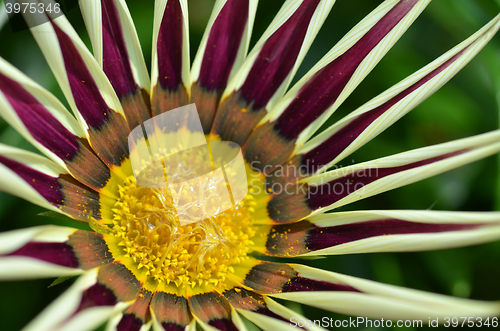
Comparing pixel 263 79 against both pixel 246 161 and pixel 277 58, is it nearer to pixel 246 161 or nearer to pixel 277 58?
pixel 277 58

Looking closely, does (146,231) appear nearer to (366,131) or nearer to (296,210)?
(296,210)

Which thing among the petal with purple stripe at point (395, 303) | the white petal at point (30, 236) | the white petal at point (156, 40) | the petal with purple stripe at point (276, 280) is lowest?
the petal with purple stripe at point (395, 303)

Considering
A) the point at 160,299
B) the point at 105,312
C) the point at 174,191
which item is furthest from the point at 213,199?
the point at 105,312

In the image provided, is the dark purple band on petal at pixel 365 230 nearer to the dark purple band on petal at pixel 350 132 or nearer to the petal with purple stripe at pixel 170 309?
the dark purple band on petal at pixel 350 132

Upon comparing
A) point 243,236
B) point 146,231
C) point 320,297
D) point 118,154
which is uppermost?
point 118,154

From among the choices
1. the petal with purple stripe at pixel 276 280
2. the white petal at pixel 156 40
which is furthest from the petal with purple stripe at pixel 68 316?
the white petal at pixel 156 40

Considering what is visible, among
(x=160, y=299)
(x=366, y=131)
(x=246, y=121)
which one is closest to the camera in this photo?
(x=160, y=299)

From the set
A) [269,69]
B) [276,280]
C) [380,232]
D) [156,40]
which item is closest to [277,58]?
[269,69]
